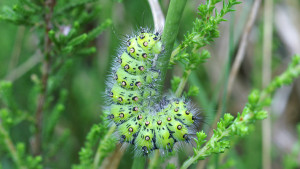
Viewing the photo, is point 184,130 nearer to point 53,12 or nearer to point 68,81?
point 53,12

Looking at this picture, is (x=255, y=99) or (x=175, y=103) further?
(x=175, y=103)

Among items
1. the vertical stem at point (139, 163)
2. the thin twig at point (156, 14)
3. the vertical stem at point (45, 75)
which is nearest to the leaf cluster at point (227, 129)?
the vertical stem at point (139, 163)

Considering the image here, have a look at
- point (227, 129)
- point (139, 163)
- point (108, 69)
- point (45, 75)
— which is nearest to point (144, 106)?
point (139, 163)

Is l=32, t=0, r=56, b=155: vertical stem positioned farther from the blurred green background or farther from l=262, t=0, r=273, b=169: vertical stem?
l=262, t=0, r=273, b=169: vertical stem

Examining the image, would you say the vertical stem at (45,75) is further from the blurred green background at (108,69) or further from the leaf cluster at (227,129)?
the leaf cluster at (227,129)

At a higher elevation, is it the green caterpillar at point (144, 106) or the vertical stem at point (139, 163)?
the green caterpillar at point (144, 106)

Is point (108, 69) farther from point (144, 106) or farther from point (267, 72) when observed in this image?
point (144, 106)

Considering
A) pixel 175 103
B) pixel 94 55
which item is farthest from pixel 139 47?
pixel 94 55

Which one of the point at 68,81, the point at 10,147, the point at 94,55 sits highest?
the point at 94,55

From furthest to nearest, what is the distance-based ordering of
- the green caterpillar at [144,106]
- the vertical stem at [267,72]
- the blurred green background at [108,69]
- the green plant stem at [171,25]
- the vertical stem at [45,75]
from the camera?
the blurred green background at [108,69] → the vertical stem at [267,72] → the vertical stem at [45,75] → the green caterpillar at [144,106] → the green plant stem at [171,25]
